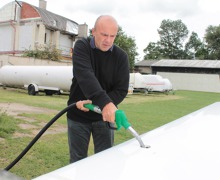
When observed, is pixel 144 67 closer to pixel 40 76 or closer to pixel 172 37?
pixel 172 37

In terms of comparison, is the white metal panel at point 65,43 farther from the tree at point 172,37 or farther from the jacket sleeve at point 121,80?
the tree at point 172,37

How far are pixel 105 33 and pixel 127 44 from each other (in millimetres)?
35216

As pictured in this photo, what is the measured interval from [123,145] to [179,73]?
146 feet

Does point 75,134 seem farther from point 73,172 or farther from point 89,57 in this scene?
point 73,172

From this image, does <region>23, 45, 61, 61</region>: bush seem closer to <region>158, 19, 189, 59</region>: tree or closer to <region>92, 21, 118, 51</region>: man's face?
<region>92, 21, 118, 51</region>: man's face

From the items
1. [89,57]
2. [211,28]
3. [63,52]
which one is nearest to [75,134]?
[89,57]

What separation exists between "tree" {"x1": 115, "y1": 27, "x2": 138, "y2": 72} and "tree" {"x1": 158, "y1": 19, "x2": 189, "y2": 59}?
35277 millimetres

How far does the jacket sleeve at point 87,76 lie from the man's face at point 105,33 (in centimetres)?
16

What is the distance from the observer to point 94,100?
212 cm

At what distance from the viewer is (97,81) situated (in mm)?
2232

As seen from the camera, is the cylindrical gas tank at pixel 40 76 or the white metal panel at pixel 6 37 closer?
the cylindrical gas tank at pixel 40 76

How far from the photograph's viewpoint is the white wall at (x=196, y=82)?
1650 inches

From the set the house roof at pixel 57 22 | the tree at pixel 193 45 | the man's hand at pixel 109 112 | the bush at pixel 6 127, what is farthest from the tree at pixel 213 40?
the man's hand at pixel 109 112

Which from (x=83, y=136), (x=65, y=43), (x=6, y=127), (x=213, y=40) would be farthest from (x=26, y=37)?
(x=213, y=40)
